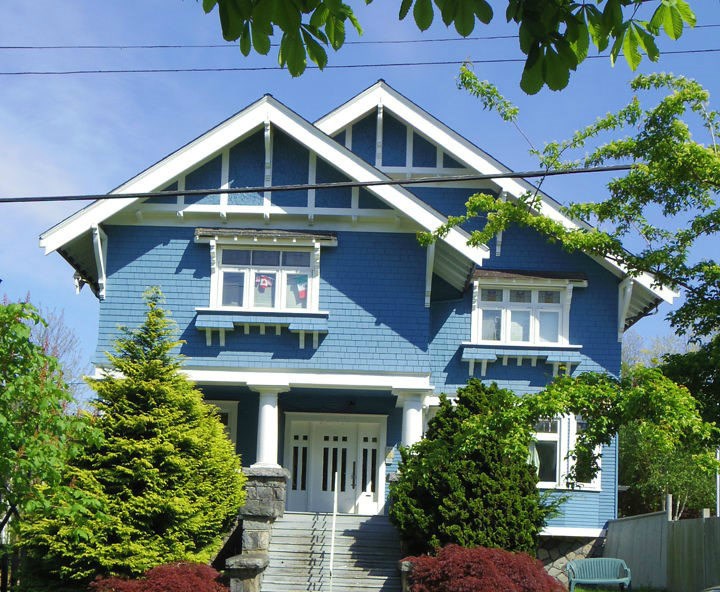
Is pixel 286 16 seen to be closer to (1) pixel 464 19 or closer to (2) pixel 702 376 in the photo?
(1) pixel 464 19

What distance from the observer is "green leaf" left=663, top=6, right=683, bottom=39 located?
4.66 meters

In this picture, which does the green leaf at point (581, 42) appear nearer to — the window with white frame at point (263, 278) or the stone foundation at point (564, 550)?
the window with white frame at point (263, 278)

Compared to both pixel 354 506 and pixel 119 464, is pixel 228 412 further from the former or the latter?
pixel 119 464

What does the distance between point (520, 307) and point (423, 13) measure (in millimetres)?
17983

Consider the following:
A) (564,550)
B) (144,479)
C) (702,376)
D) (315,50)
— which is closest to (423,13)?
(315,50)

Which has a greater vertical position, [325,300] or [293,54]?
[325,300]

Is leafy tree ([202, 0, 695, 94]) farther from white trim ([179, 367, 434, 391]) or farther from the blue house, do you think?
white trim ([179, 367, 434, 391])

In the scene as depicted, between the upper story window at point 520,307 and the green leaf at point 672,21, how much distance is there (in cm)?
1753

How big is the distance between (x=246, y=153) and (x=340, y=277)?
10.3 feet

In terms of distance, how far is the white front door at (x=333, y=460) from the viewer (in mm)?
22359

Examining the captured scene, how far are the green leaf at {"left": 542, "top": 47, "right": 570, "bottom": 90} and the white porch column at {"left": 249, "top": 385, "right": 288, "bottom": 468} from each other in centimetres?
1614

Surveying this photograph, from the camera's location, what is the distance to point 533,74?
191 inches

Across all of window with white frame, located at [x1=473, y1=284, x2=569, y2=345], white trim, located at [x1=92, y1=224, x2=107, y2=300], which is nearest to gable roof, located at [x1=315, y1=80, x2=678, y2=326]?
window with white frame, located at [x1=473, y1=284, x2=569, y2=345]

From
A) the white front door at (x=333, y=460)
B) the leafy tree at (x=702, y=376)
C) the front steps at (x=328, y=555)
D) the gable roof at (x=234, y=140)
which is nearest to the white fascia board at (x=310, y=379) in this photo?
the white front door at (x=333, y=460)
